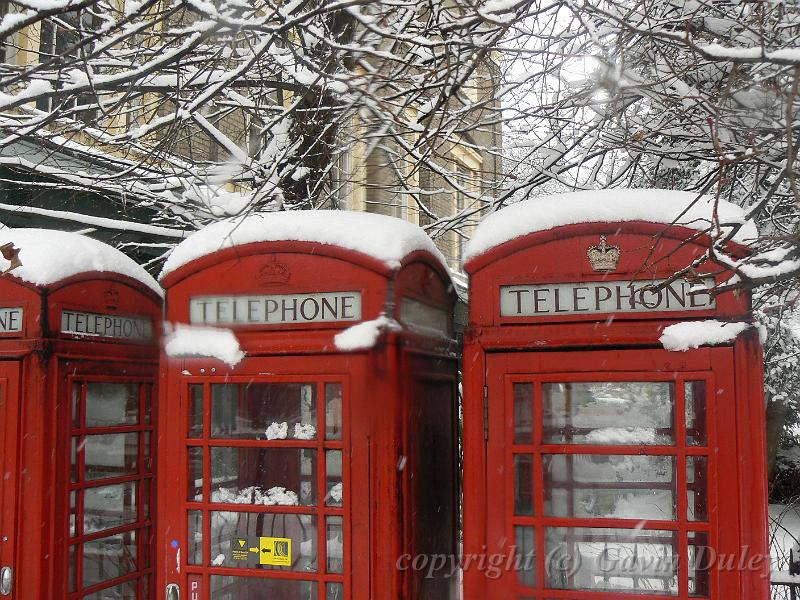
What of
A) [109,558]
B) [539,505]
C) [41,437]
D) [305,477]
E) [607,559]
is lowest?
[109,558]

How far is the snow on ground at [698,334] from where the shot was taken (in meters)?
3.21

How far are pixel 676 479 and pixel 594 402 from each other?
0.47 m

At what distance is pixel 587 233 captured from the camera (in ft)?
11.2

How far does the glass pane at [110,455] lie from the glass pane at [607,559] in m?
2.63

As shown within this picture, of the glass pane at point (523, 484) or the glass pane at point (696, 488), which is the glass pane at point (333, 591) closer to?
the glass pane at point (523, 484)

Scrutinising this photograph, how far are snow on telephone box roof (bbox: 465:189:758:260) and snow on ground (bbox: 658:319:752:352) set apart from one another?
394mm

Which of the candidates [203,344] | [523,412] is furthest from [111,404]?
[523,412]

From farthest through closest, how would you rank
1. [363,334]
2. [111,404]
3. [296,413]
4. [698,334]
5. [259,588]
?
[111,404] < [259,588] < [296,413] < [363,334] < [698,334]

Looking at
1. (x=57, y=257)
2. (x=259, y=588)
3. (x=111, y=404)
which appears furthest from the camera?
(x=111, y=404)

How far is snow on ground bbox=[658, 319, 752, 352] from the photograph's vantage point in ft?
10.5

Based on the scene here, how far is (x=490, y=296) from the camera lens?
350 cm

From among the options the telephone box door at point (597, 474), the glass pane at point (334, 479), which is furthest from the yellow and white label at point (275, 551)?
the telephone box door at point (597, 474)

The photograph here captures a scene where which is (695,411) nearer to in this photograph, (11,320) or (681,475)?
(681,475)

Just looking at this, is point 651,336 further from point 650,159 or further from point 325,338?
point 650,159
